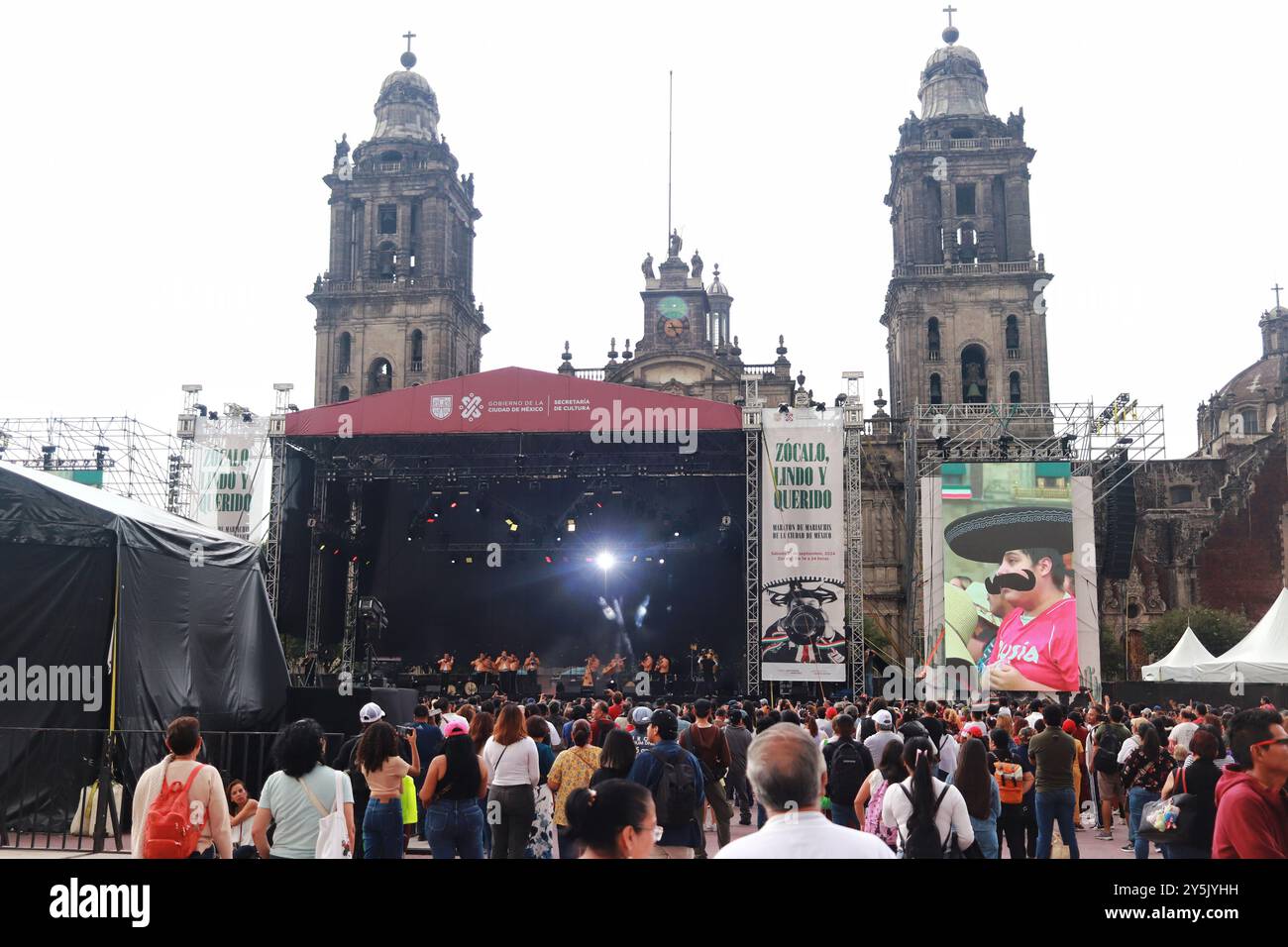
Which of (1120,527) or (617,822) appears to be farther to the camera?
(1120,527)

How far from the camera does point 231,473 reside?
90.9ft

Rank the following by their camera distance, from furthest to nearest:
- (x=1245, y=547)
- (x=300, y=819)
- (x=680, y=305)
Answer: (x=680, y=305)
(x=1245, y=547)
(x=300, y=819)

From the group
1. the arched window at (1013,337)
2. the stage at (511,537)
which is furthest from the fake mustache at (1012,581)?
the arched window at (1013,337)

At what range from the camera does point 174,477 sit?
3219 cm

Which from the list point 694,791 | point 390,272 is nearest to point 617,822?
point 694,791

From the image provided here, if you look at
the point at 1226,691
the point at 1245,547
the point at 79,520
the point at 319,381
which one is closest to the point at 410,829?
the point at 79,520

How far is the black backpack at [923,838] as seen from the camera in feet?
18.1

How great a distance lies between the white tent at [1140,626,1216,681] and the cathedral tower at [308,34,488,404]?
92.9ft

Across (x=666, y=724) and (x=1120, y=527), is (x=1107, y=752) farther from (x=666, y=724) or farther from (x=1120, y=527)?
(x=1120, y=527)

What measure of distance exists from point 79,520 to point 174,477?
22.0 meters

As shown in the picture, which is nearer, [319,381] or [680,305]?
[319,381]

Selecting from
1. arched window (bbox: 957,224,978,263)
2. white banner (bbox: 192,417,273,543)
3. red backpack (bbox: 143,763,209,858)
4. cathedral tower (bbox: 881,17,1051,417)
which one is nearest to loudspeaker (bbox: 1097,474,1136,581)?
cathedral tower (bbox: 881,17,1051,417)

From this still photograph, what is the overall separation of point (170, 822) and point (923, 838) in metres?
3.57
